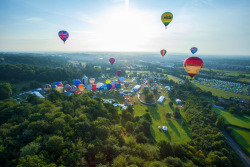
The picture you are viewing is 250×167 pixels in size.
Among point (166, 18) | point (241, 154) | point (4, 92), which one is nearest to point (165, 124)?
point (241, 154)

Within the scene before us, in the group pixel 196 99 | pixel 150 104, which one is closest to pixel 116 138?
pixel 150 104

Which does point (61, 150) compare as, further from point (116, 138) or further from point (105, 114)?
point (105, 114)

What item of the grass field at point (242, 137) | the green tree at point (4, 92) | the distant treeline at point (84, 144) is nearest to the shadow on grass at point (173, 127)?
the distant treeline at point (84, 144)

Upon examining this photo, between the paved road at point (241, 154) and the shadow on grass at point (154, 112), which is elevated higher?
the shadow on grass at point (154, 112)

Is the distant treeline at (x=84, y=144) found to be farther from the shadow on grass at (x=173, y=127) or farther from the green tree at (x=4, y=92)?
the green tree at (x=4, y=92)

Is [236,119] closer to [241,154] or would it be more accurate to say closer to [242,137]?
[242,137]
